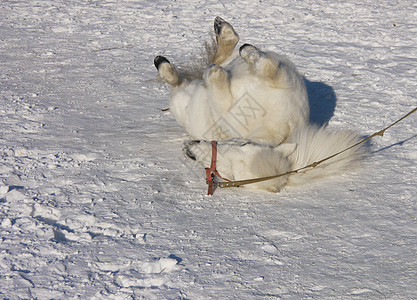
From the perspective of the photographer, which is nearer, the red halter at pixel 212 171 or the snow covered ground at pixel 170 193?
the snow covered ground at pixel 170 193

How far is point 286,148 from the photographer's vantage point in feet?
10.7

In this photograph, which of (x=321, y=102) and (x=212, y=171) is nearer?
(x=212, y=171)

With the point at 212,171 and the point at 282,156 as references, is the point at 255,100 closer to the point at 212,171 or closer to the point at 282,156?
the point at 282,156

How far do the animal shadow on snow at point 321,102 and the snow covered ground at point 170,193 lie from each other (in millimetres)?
18

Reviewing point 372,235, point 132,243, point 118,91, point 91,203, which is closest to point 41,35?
Answer: point 118,91

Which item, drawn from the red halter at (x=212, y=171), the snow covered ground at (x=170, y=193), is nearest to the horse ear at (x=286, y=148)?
the snow covered ground at (x=170, y=193)

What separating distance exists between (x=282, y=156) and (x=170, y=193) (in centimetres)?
72

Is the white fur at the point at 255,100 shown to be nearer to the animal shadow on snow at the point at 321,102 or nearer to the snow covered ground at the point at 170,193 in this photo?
the snow covered ground at the point at 170,193


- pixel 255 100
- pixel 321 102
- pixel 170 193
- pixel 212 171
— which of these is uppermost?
pixel 255 100

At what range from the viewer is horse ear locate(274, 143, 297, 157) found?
325 cm

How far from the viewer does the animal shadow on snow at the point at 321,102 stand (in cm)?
435

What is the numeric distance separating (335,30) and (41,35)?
352 centimetres

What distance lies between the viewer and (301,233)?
2.87 m

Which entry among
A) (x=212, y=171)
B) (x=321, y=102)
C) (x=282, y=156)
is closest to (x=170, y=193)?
(x=212, y=171)
